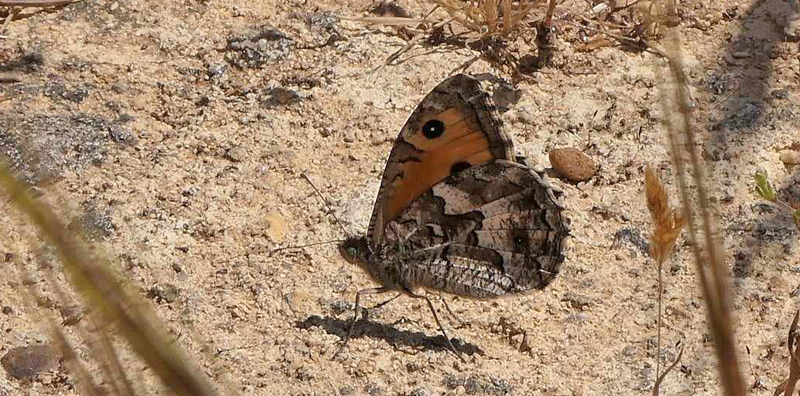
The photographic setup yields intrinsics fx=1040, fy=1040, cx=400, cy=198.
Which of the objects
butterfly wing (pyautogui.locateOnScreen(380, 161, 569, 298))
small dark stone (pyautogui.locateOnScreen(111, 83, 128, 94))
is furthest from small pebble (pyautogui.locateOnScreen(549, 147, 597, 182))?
small dark stone (pyautogui.locateOnScreen(111, 83, 128, 94))

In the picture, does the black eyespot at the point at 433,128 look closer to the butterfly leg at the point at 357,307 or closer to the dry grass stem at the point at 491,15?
the butterfly leg at the point at 357,307

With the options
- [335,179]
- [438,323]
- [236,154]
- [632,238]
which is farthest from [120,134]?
[632,238]

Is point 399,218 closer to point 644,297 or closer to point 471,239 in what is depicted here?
point 471,239

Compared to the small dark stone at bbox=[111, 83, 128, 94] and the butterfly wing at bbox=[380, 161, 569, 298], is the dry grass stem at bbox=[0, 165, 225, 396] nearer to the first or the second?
the butterfly wing at bbox=[380, 161, 569, 298]

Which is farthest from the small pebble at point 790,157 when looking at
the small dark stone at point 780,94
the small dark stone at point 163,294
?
the small dark stone at point 163,294

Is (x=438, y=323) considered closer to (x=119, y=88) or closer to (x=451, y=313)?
(x=451, y=313)
